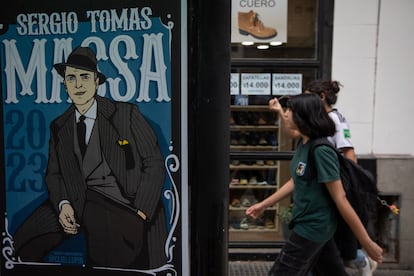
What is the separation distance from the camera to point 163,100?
182 centimetres

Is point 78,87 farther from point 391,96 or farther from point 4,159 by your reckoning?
point 391,96

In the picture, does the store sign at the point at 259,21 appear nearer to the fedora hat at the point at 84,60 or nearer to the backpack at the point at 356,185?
the backpack at the point at 356,185

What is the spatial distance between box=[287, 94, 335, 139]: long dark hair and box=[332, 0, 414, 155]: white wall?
2096 mm

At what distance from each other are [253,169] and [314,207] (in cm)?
252

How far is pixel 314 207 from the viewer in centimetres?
292

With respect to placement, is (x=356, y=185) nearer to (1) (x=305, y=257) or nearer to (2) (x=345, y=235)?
(2) (x=345, y=235)

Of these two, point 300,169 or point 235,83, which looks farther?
point 235,83

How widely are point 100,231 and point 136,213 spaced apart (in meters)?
0.18

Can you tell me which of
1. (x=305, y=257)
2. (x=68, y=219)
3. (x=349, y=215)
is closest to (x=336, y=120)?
(x=349, y=215)

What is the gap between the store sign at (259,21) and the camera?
508 centimetres

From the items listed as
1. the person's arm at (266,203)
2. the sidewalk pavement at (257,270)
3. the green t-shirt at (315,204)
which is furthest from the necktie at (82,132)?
the sidewalk pavement at (257,270)

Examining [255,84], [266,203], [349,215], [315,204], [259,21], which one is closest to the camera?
[349,215]

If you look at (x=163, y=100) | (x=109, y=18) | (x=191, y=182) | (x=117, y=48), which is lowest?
(x=191, y=182)

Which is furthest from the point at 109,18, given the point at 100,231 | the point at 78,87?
the point at 100,231
